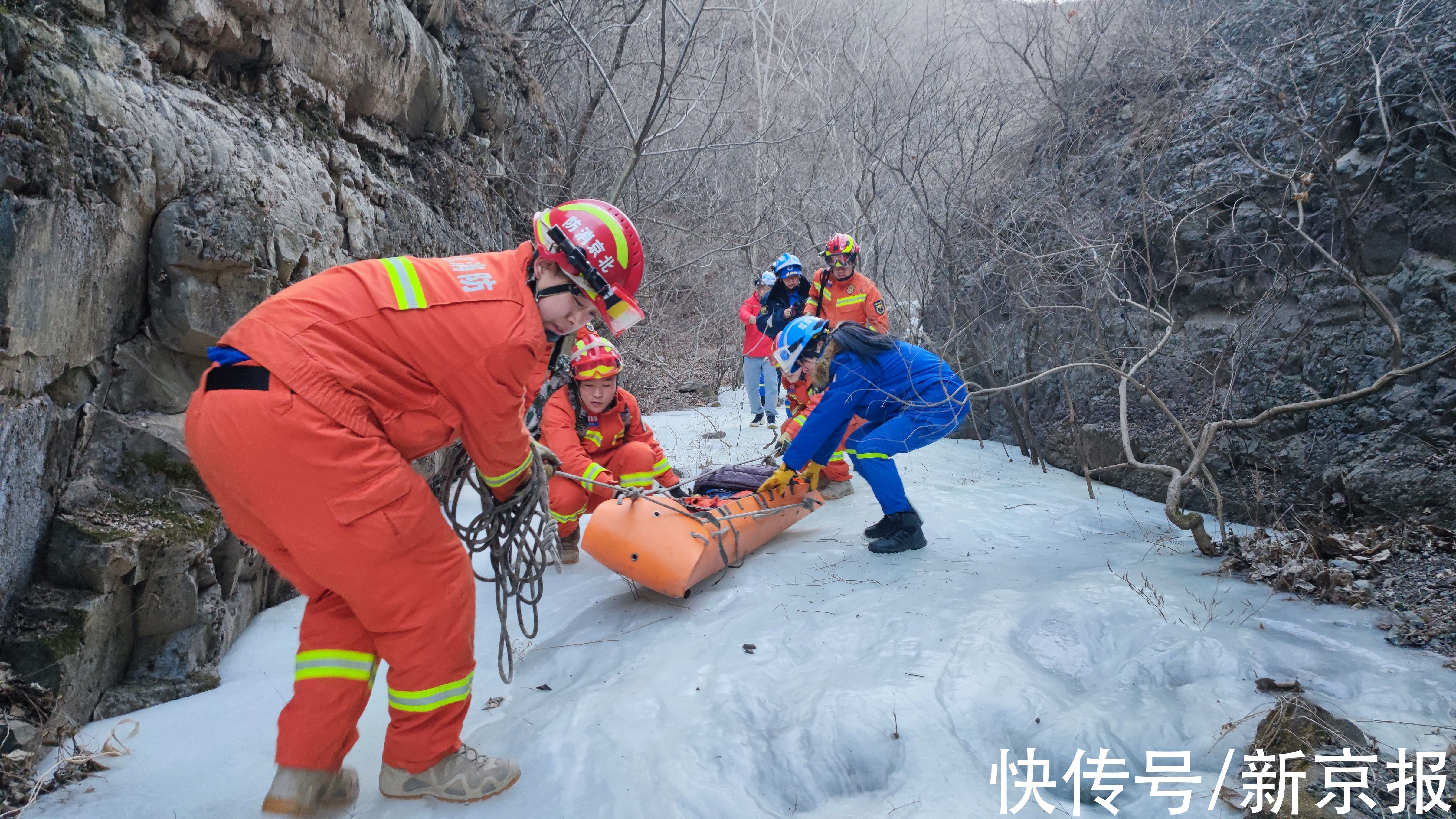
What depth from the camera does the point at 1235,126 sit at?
648 cm

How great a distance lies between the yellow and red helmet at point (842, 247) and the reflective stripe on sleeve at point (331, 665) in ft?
18.3

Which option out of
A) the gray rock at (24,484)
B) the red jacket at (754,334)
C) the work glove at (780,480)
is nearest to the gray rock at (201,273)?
the gray rock at (24,484)

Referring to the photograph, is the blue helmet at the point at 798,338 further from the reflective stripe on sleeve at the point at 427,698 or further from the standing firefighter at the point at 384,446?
the reflective stripe on sleeve at the point at 427,698

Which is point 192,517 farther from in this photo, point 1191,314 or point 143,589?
point 1191,314

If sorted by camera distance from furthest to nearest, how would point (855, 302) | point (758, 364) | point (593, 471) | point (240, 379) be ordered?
point (758, 364) → point (855, 302) → point (593, 471) → point (240, 379)

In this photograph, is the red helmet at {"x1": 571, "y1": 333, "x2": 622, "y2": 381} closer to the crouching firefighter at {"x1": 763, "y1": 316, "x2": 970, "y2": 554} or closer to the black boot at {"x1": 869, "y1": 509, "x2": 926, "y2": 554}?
the crouching firefighter at {"x1": 763, "y1": 316, "x2": 970, "y2": 554}

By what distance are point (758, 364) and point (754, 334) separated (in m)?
0.52

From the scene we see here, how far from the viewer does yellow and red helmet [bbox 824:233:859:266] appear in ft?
→ 22.9

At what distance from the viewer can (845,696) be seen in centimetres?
282

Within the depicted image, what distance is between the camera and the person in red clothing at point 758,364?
8.52m

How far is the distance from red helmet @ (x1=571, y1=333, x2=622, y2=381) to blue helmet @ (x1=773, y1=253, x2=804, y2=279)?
324 centimetres

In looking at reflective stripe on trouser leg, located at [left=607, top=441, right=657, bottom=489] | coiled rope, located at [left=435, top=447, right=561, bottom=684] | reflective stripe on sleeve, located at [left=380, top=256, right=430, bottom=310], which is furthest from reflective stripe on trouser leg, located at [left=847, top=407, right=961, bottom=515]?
reflective stripe on sleeve, located at [left=380, top=256, right=430, bottom=310]

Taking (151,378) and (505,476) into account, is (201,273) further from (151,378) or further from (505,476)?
(505,476)

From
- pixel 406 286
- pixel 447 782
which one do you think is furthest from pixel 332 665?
pixel 406 286
